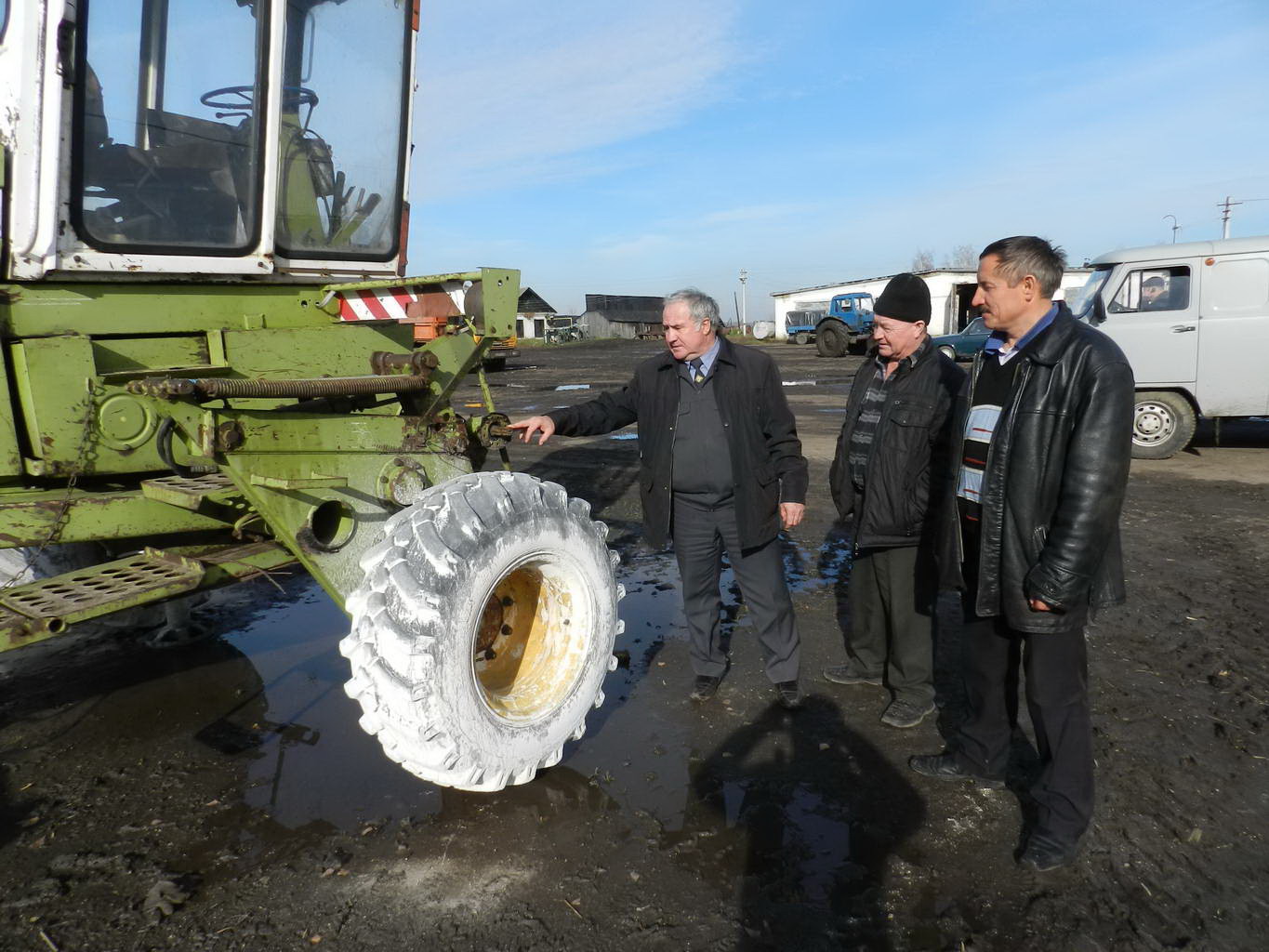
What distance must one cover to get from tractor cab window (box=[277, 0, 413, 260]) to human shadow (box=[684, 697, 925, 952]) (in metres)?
2.73

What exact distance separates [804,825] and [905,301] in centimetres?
206

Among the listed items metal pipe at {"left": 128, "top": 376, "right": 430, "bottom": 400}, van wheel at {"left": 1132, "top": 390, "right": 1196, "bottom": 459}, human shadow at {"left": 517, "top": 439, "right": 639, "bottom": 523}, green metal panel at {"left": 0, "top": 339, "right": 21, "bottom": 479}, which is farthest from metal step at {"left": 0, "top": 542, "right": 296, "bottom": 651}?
van wheel at {"left": 1132, "top": 390, "right": 1196, "bottom": 459}

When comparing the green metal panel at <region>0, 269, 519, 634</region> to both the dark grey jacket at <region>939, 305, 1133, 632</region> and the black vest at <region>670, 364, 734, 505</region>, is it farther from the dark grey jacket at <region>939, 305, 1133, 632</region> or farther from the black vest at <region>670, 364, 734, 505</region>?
the dark grey jacket at <region>939, 305, 1133, 632</region>

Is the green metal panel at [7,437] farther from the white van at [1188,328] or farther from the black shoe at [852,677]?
the white van at [1188,328]

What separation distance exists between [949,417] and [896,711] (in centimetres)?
125

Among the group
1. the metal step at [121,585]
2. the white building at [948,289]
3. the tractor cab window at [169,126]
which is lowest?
the metal step at [121,585]

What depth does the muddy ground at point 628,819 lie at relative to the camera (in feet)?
7.63

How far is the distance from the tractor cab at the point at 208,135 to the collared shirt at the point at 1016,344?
2.67m

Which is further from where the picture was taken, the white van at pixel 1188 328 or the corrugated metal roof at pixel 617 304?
the corrugated metal roof at pixel 617 304

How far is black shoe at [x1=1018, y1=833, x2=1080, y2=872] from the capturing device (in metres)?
2.50

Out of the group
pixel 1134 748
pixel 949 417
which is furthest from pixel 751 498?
pixel 1134 748

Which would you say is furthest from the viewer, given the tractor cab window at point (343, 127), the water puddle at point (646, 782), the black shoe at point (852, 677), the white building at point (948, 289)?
the white building at point (948, 289)

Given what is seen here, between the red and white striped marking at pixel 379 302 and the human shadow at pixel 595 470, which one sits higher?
the red and white striped marking at pixel 379 302

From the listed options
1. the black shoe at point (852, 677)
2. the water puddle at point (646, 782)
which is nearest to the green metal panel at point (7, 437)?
the water puddle at point (646, 782)
